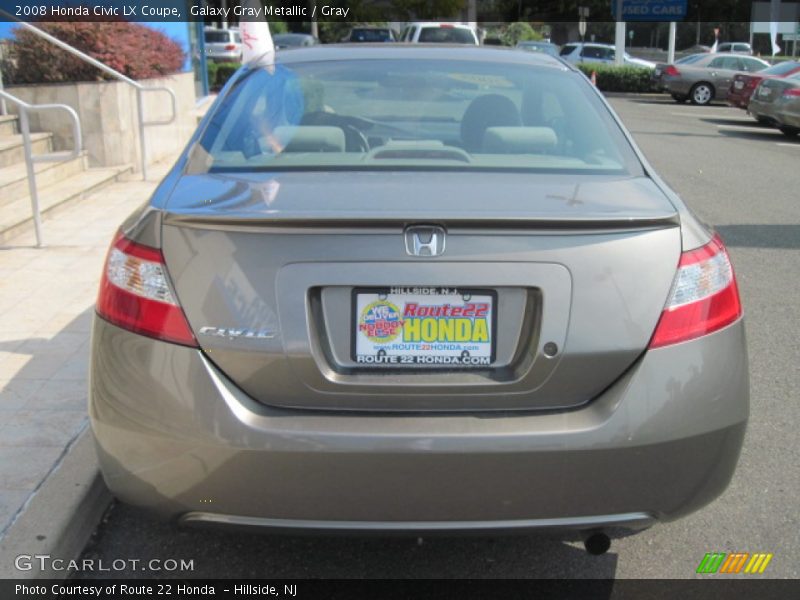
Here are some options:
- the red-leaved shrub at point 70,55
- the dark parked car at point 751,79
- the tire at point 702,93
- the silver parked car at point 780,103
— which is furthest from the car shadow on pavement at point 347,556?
the tire at point 702,93

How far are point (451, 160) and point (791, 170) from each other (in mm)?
11483

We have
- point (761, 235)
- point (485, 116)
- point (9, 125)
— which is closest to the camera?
point (485, 116)

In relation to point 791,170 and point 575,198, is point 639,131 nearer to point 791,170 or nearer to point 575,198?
point 791,170

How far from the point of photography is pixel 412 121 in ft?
12.5

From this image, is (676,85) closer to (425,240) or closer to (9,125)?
(9,125)

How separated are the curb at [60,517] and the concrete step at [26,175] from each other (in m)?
5.19

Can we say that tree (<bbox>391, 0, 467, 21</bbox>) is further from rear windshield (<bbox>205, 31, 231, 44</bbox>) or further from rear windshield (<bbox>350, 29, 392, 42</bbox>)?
rear windshield (<bbox>350, 29, 392, 42</bbox>)

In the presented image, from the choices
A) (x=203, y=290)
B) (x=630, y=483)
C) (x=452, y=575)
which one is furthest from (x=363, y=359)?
(x=452, y=575)

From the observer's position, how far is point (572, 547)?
3.24 m

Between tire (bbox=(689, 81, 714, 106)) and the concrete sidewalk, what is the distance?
879 inches

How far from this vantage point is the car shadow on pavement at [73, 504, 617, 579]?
3057 mm

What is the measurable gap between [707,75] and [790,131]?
30.7ft

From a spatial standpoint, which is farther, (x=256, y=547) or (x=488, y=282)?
(x=256, y=547)

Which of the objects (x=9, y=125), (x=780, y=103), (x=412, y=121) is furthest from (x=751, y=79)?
(x=412, y=121)
